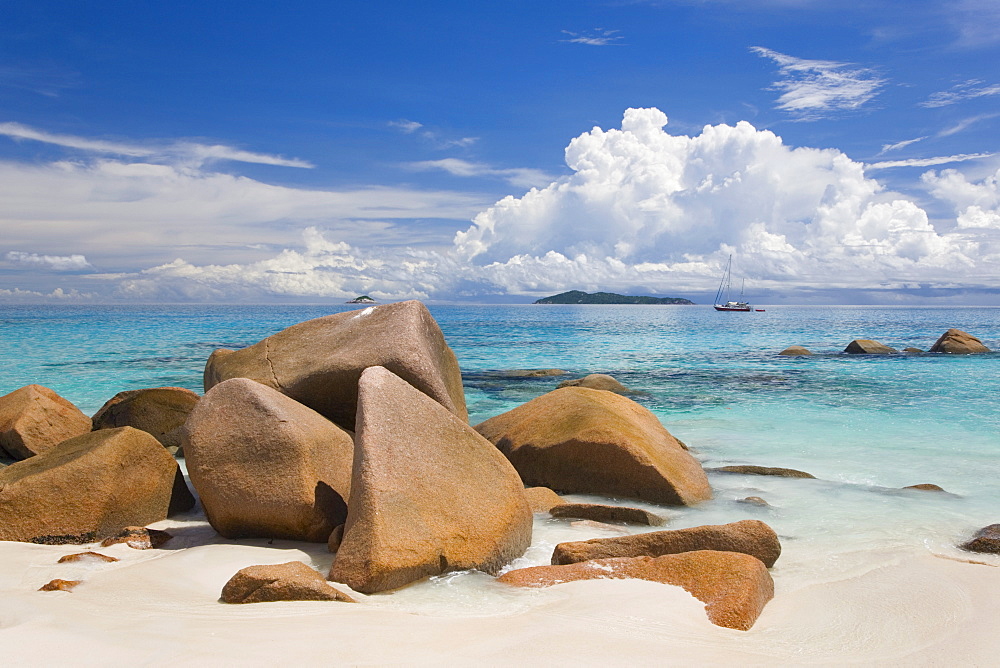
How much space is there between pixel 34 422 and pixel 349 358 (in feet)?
17.3

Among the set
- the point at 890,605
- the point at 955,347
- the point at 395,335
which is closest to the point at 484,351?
the point at 955,347

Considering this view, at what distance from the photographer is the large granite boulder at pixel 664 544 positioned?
509 centimetres

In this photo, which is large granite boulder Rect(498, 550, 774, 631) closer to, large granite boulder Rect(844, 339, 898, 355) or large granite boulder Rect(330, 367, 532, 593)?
large granite boulder Rect(330, 367, 532, 593)

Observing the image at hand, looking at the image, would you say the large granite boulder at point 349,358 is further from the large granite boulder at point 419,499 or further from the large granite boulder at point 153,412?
the large granite boulder at point 153,412

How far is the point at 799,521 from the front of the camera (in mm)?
7047

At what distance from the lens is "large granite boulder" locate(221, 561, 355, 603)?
4043mm

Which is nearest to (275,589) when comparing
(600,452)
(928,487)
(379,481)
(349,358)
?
→ (379,481)

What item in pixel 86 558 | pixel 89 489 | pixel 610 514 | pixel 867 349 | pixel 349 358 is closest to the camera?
pixel 86 558

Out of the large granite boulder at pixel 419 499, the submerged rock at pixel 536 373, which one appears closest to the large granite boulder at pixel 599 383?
the submerged rock at pixel 536 373

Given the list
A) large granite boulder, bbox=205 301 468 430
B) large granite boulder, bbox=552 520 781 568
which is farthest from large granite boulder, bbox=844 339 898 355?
large granite boulder, bbox=552 520 781 568

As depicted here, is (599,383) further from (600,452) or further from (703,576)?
(703,576)

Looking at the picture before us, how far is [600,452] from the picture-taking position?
25.8 ft

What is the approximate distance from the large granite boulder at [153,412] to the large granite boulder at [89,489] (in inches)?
144

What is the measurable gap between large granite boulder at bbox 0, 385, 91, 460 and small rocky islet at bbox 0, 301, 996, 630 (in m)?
2.91
